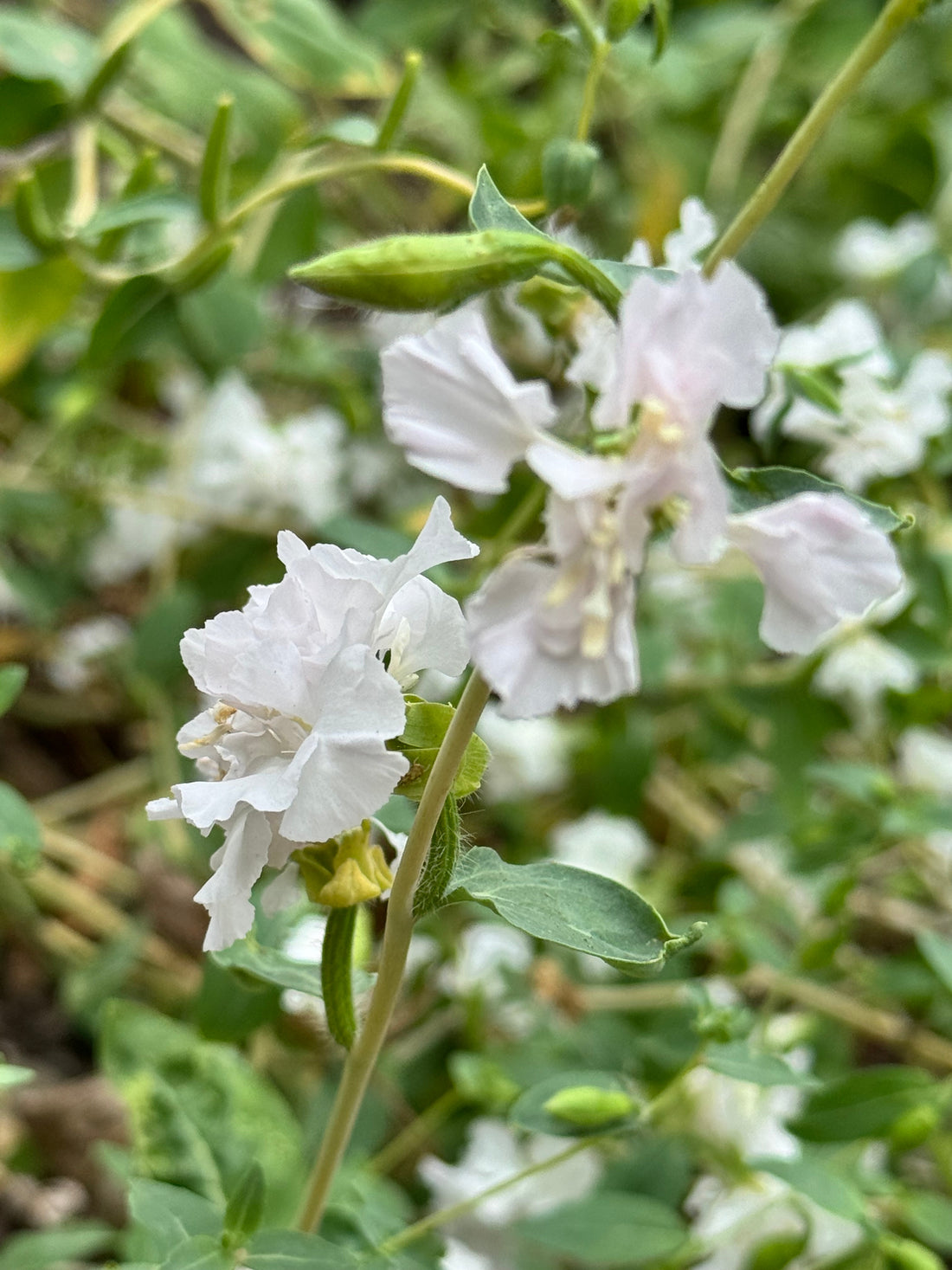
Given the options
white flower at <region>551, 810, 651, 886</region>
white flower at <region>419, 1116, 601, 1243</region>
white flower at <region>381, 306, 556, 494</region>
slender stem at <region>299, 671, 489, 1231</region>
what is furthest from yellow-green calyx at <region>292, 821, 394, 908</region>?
white flower at <region>551, 810, 651, 886</region>

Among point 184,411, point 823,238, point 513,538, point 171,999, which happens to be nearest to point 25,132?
point 184,411

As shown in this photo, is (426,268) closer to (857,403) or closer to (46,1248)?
(857,403)

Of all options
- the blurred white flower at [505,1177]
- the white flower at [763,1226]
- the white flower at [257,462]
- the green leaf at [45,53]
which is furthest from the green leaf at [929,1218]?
the green leaf at [45,53]

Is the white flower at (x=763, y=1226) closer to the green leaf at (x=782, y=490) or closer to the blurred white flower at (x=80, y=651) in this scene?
the green leaf at (x=782, y=490)

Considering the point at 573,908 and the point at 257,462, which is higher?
the point at 573,908

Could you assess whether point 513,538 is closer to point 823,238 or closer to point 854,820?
point 854,820

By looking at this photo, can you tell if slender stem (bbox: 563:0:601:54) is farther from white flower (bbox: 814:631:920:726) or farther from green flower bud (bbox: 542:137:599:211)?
white flower (bbox: 814:631:920:726)

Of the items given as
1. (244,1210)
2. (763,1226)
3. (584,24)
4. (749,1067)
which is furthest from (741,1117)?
(584,24)
